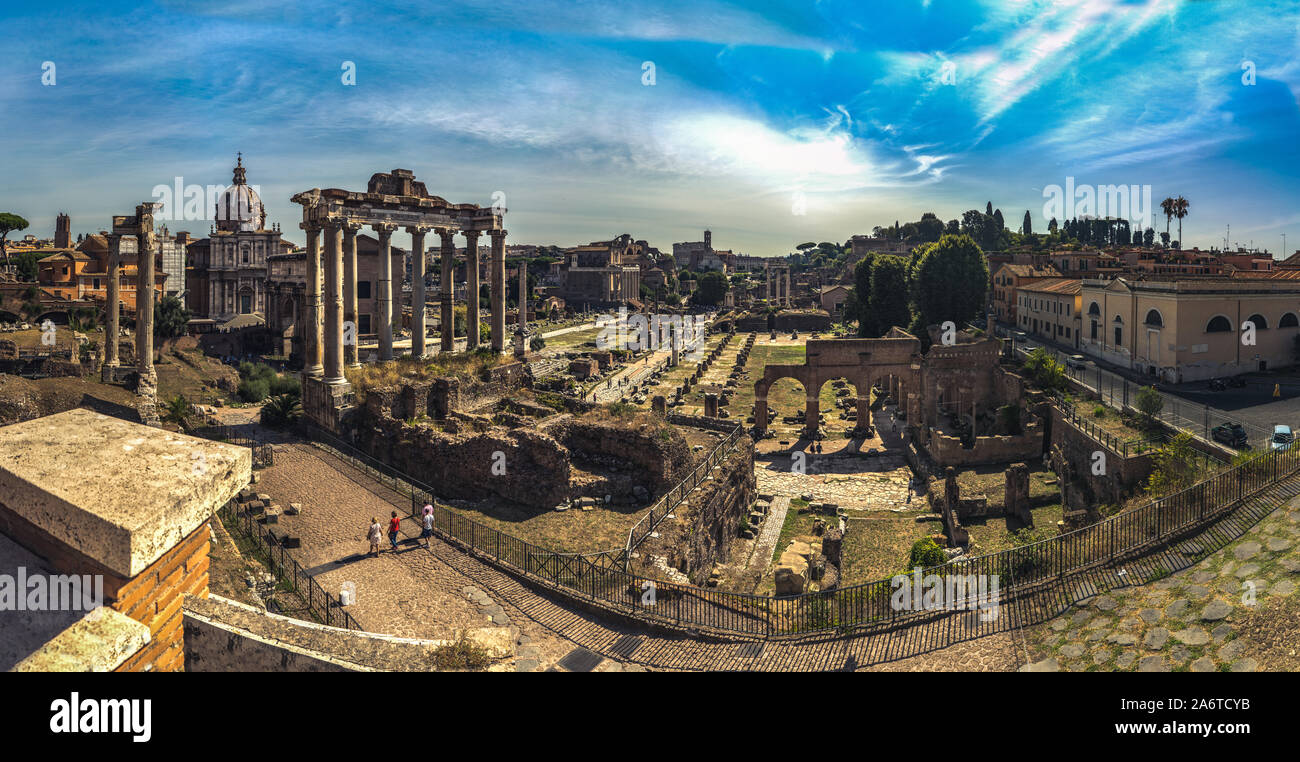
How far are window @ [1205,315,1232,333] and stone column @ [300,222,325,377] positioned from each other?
121ft

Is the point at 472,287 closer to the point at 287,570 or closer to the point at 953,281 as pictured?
the point at 287,570

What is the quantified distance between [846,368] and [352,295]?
25971mm

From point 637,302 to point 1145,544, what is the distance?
11897 centimetres

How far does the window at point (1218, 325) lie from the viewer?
111 feet

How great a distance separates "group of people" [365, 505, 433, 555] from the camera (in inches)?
638

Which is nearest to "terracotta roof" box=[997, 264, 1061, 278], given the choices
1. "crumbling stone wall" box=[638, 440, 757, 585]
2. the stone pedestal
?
"crumbling stone wall" box=[638, 440, 757, 585]

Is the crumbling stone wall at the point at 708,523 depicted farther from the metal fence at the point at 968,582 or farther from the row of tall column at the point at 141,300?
the row of tall column at the point at 141,300

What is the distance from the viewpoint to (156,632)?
3.99 meters

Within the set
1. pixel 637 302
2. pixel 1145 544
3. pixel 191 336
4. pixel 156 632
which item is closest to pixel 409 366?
pixel 1145 544

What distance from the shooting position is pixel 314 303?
2777 cm

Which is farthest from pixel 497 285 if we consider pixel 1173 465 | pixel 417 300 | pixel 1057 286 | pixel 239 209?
pixel 239 209

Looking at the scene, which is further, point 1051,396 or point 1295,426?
point 1051,396
